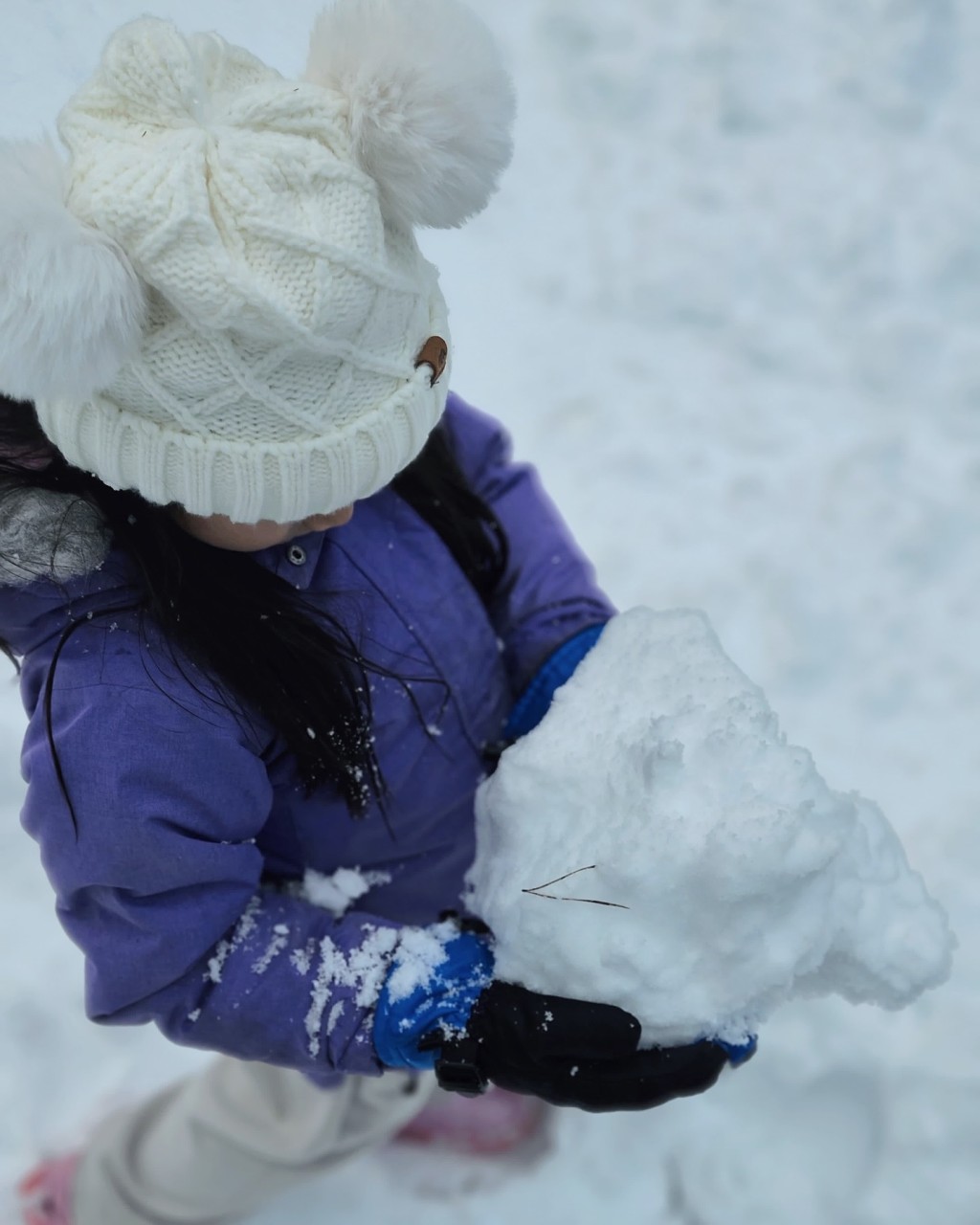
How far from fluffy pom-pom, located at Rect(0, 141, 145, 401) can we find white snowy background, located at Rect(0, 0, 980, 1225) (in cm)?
35

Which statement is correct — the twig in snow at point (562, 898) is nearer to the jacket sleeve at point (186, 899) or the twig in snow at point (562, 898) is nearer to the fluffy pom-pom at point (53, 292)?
the jacket sleeve at point (186, 899)

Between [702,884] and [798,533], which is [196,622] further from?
[798,533]

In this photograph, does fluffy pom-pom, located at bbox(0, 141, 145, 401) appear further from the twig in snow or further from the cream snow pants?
the cream snow pants

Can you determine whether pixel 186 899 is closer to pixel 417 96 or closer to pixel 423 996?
pixel 423 996

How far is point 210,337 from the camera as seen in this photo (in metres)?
0.74

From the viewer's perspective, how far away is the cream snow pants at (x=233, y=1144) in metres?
1.41

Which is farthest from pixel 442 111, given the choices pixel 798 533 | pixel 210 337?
pixel 798 533

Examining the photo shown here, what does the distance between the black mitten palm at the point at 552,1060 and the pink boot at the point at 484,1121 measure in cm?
61

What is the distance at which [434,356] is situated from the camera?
2.88ft

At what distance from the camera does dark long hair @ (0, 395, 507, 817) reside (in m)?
0.90

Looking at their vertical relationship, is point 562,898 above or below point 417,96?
below

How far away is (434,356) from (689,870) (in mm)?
496

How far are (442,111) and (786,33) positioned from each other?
2.19m

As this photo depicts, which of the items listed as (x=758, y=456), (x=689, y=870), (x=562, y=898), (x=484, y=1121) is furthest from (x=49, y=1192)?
(x=758, y=456)
